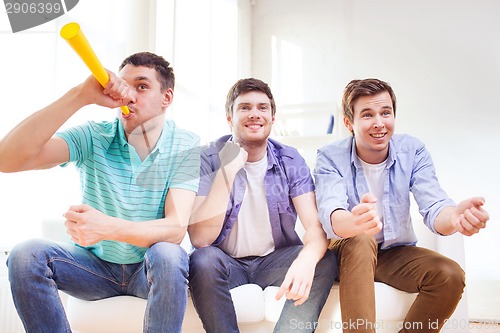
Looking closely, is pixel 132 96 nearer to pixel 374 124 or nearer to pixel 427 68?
pixel 374 124

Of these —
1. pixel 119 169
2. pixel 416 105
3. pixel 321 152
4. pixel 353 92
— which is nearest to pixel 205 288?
pixel 119 169

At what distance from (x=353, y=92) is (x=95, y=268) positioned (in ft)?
2.28

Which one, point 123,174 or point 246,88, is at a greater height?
point 246,88

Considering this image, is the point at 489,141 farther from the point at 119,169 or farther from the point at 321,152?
the point at 119,169

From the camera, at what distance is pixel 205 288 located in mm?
837

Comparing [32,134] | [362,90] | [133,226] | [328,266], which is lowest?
[328,266]

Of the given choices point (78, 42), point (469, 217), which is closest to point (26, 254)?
point (78, 42)

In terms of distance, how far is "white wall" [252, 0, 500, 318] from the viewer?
229 cm

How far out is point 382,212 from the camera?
1.02 meters

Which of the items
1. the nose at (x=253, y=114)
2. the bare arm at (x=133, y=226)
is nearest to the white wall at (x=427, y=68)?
the nose at (x=253, y=114)

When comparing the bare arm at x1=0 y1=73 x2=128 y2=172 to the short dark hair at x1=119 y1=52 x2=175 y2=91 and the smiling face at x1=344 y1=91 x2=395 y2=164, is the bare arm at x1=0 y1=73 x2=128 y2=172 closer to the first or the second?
the short dark hair at x1=119 y1=52 x2=175 y2=91

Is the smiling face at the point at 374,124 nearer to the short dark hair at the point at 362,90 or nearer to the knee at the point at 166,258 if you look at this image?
the short dark hair at the point at 362,90

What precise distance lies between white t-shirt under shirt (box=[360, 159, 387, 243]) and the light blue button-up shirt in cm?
1

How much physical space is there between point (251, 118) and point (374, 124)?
28cm
